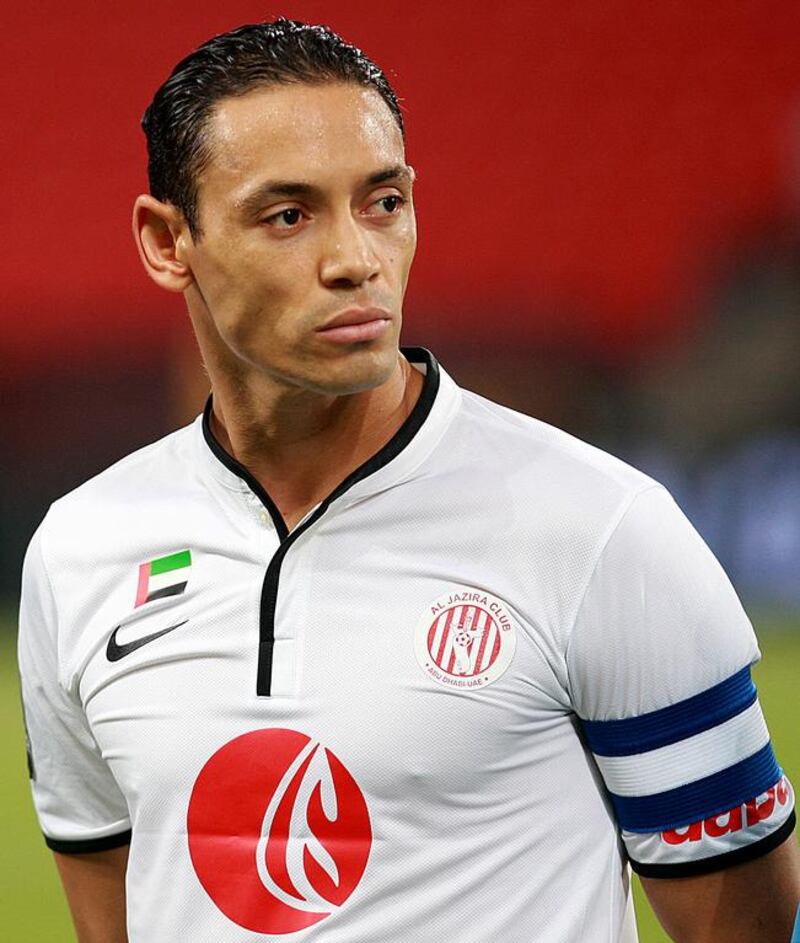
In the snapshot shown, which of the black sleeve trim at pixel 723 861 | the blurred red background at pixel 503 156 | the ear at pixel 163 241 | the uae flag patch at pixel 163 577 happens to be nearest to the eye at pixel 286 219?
the ear at pixel 163 241

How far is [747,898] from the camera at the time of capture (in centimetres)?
113

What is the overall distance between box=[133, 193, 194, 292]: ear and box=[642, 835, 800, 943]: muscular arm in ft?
1.85

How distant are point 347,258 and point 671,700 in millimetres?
371

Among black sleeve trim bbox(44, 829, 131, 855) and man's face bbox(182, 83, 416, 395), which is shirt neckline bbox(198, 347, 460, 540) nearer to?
man's face bbox(182, 83, 416, 395)

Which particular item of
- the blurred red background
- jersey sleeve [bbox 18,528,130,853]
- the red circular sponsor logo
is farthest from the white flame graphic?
the blurred red background

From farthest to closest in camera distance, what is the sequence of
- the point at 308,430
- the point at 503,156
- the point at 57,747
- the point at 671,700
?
the point at 503,156, the point at 57,747, the point at 308,430, the point at 671,700

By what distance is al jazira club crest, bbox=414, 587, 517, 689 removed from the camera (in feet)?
3.65

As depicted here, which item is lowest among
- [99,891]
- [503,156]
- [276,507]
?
[99,891]

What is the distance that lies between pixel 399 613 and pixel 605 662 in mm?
152

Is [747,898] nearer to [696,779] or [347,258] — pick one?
[696,779]

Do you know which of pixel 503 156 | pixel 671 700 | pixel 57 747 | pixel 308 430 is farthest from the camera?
pixel 503 156

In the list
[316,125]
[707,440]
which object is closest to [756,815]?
[316,125]

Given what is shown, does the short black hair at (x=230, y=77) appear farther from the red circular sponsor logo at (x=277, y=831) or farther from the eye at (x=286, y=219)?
the red circular sponsor logo at (x=277, y=831)

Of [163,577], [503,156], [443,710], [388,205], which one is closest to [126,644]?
[163,577]
